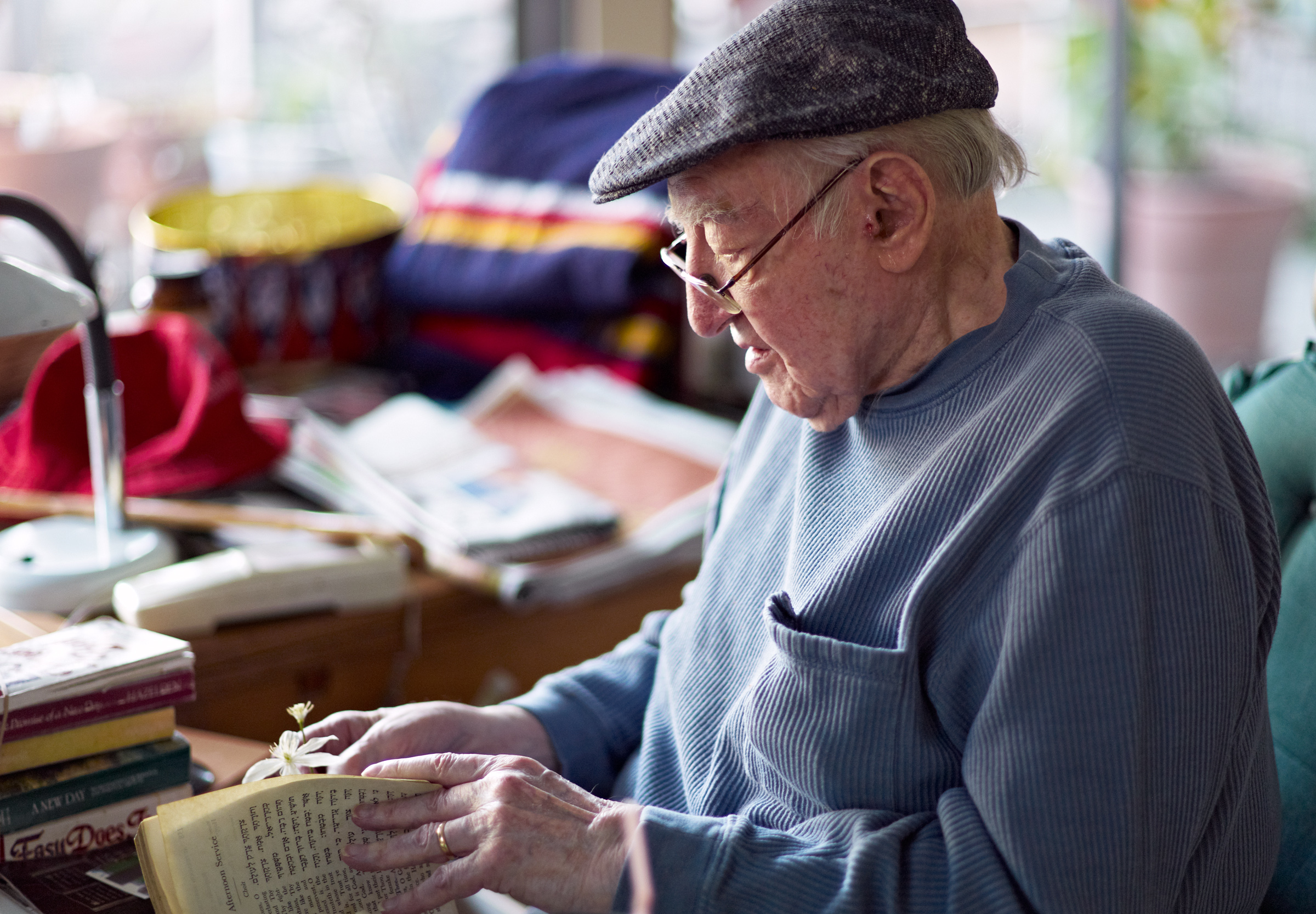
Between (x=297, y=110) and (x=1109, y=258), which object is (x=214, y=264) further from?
(x=1109, y=258)

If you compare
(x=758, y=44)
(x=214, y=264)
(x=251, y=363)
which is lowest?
(x=251, y=363)

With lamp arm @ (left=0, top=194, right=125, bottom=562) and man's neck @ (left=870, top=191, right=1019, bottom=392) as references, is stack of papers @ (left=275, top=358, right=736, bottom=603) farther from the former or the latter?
man's neck @ (left=870, top=191, right=1019, bottom=392)

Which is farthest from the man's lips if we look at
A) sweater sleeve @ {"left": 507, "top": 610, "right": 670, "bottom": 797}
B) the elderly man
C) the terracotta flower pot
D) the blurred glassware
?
the terracotta flower pot

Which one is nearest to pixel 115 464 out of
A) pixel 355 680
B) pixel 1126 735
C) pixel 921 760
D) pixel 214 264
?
pixel 355 680

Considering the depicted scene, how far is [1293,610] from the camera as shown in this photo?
116cm

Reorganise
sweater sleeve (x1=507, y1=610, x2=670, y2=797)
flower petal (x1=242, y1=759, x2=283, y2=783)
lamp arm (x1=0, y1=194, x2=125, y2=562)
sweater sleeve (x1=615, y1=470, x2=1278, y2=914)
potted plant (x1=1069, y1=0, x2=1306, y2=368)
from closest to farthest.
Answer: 1. sweater sleeve (x1=615, y1=470, x2=1278, y2=914)
2. flower petal (x1=242, y1=759, x2=283, y2=783)
3. sweater sleeve (x1=507, y1=610, x2=670, y2=797)
4. lamp arm (x1=0, y1=194, x2=125, y2=562)
5. potted plant (x1=1069, y1=0, x2=1306, y2=368)

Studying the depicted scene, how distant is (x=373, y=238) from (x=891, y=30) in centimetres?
165

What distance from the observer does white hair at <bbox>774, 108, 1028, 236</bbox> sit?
3.15 feet

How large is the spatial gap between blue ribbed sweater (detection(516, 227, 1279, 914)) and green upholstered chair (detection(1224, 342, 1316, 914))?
0.10 meters

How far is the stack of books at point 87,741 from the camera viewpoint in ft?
3.40

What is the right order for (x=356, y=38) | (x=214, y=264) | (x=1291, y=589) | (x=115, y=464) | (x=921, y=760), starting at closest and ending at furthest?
(x=921, y=760) < (x=1291, y=589) < (x=115, y=464) < (x=214, y=264) < (x=356, y=38)

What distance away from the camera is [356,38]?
3.27 meters

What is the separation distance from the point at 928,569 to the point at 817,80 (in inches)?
14.2

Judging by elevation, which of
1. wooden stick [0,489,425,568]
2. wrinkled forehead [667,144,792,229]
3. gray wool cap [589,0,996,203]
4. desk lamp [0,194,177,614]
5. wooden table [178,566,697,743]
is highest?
gray wool cap [589,0,996,203]
